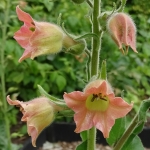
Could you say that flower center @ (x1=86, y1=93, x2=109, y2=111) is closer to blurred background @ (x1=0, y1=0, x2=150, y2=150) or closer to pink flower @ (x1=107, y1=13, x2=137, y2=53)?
pink flower @ (x1=107, y1=13, x2=137, y2=53)

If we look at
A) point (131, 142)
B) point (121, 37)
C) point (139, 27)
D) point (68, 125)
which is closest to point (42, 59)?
point (68, 125)

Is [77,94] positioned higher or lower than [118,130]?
higher

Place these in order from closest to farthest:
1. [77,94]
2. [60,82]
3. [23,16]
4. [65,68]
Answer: [77,94], [23,16], [60,82], [65,68]

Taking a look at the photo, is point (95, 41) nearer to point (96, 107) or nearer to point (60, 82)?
point (96, 107)

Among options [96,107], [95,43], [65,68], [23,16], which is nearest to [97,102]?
[96,107]

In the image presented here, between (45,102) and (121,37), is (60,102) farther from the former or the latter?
(121,37)
